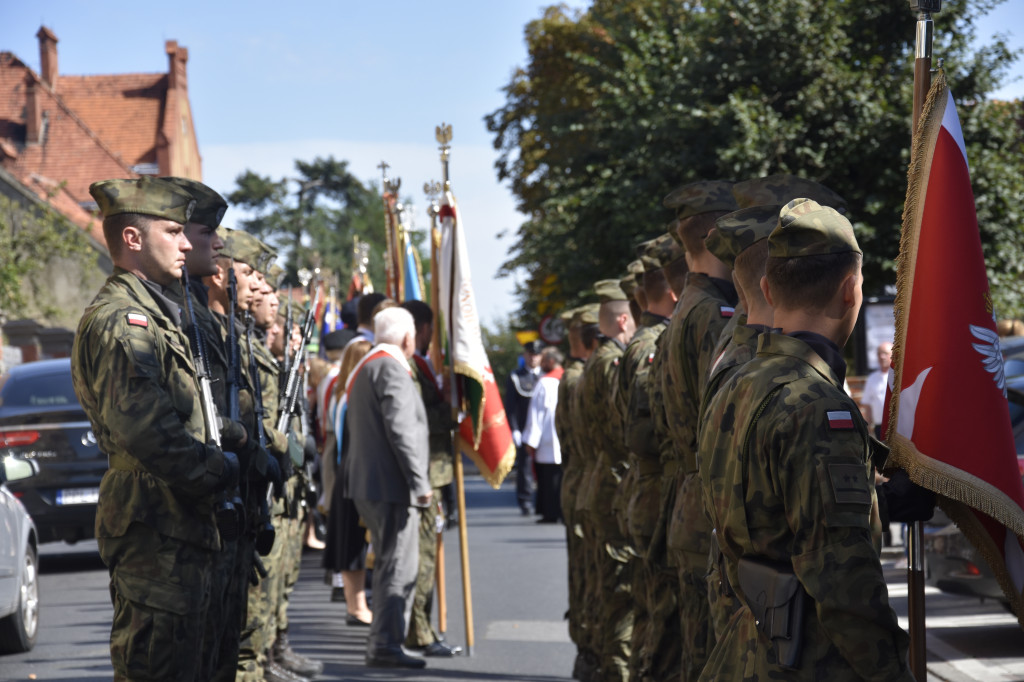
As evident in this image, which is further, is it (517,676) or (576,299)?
(576,299)

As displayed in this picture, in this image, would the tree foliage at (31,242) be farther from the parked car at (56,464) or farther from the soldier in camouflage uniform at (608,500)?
the soldier in camouflage uniform at (608,500)

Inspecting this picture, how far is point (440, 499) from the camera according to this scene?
8922mm

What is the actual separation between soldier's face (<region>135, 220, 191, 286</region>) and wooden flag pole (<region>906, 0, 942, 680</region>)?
8.74ft

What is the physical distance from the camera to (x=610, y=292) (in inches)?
307

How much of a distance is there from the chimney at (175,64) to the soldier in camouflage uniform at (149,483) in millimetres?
65157

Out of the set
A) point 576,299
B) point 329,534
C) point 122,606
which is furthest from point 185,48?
point 122,606

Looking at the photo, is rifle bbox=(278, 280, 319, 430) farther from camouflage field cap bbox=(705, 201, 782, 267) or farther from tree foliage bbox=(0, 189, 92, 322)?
tree foliage bbox=(0, 189, 92, 322)

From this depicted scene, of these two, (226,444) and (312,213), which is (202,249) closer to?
(226,444)

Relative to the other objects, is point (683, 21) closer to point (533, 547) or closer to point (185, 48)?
point (533, 547)

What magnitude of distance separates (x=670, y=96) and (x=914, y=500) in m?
19.1

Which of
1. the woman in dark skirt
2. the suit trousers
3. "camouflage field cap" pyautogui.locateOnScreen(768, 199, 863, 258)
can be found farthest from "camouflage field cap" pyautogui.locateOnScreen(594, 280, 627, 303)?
"camouflage field cap" pyautogui.locateOnScreen(768, 199, 863, 258)

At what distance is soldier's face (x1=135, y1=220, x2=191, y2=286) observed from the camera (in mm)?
4762

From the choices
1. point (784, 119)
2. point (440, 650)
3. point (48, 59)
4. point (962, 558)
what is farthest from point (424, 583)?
point (48, 59)

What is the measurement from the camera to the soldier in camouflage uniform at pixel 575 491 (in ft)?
24.5
